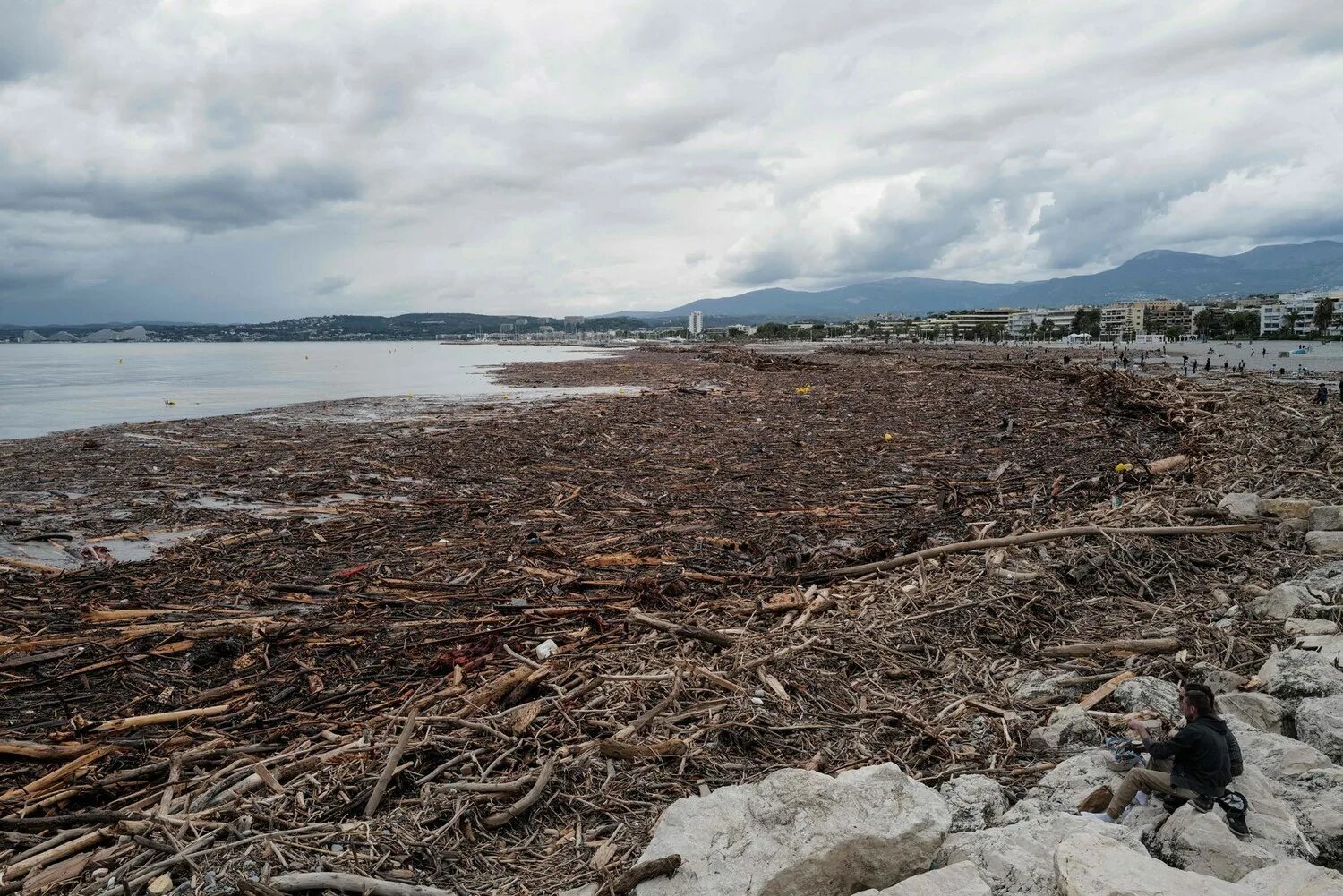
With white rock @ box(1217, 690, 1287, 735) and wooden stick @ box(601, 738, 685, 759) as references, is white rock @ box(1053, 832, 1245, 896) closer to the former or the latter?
white rock @ box(1217, 690, 1287, 735)

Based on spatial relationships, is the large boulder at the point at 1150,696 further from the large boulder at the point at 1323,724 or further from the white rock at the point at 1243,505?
the white rock at the point at 1243,505

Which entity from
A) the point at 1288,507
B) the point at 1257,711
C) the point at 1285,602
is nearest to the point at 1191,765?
the point at 1257,711

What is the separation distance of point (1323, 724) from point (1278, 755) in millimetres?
450

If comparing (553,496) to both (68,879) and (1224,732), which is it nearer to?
(68,879)

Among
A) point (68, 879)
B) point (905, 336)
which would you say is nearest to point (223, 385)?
point (68, 879)

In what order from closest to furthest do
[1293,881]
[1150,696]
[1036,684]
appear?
[1293,881]
[1150,696]
[1036,684]

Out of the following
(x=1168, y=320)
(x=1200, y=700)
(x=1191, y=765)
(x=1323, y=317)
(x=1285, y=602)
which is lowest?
(x=1285, y=602)

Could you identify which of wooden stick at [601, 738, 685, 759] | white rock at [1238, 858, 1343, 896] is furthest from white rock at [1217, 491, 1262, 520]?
wooden stick at [601, 738, 685, 759]

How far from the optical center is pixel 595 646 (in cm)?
597

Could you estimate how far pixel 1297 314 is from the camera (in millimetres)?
169750

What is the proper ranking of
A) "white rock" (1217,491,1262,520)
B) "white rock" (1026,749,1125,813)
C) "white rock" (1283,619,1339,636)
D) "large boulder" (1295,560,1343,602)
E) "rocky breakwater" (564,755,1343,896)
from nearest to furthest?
"rocky breakwater" (564,755,1343,896) < "white rock" (1026,749,1125,813) < "white rock" (1283,619,1339,636) < "large boulder" (1295,560,1343,602) < "white rock" (1217,491,1262,520)

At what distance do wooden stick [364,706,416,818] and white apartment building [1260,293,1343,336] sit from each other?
193 metres

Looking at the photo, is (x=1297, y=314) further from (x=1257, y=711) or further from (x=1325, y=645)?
(x=1257, y=711)

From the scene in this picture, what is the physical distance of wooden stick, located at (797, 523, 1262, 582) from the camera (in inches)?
297
